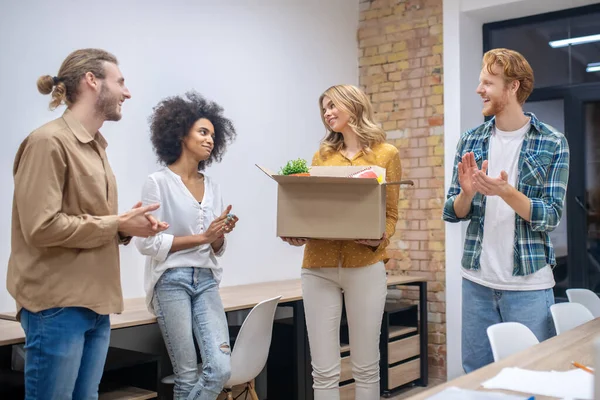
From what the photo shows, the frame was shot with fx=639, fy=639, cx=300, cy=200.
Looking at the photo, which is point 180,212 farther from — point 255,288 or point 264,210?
point 264,210

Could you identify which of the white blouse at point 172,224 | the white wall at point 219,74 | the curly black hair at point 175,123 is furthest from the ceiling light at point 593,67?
the white blouse at point 172,224

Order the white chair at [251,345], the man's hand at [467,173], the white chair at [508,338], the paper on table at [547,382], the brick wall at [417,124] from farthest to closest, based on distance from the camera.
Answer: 1. the brick wall at [417,124]
2. the white chair at [251,345]
3. the man's hand at [467,173]
4. the white chair at [508,338]
5. the paper on table at [547,382]

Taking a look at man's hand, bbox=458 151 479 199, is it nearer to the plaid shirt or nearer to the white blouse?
the plaid shirt

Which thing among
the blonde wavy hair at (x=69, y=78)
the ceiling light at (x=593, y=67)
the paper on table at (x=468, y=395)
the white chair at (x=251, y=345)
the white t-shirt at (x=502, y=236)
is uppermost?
the ceiling light at (x=593, y=67)

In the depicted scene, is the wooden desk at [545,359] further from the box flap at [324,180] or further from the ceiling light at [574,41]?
the ceiling light at [574,41]

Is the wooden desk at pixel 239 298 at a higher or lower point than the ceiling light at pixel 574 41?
lower

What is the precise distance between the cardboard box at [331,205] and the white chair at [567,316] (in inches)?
28.2

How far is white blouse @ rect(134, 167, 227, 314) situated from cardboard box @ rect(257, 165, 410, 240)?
1.59ft

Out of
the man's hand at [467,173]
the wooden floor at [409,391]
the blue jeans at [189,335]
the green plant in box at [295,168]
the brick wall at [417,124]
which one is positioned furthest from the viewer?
the brick wall at [417,124]

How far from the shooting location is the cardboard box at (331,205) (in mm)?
2479

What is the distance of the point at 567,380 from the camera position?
149cm

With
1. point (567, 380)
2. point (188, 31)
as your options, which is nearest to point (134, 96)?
point (188, 31)

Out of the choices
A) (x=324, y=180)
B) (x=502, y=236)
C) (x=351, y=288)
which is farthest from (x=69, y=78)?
(x=502, y=236)

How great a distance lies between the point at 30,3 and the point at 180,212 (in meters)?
1.31
